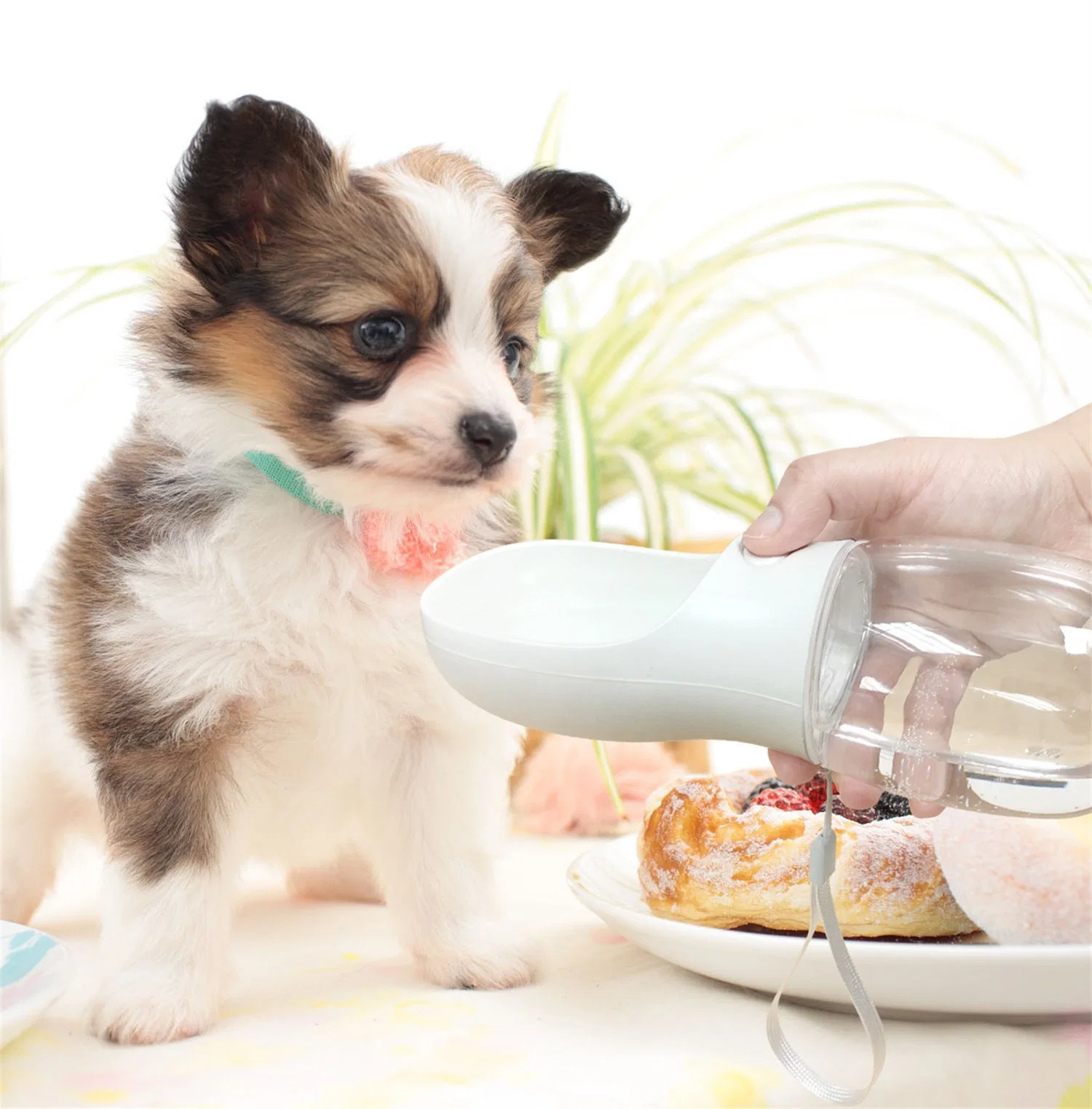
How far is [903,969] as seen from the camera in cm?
135

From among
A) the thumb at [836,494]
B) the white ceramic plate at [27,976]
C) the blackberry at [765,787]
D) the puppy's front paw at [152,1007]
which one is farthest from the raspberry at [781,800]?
the white ceramic plate at [27,976]

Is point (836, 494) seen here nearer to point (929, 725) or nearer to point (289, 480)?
point (929, 725)

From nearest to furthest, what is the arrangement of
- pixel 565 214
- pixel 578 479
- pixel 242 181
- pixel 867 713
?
pixel 867 713, pixel 242 181, pixel 565 214, pixel 578 479

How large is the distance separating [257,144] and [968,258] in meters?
2.36

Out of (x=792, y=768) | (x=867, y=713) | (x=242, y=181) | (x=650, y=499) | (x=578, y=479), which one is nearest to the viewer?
(x=867, y=713)

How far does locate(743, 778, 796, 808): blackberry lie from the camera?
172 cm

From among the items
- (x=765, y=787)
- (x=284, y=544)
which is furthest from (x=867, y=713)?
(x=284, y=544)

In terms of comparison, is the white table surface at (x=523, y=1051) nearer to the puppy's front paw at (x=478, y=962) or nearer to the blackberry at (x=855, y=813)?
the puppy's front paw at (x=478, y=962)

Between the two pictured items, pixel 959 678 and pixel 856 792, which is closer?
pixel 959 678

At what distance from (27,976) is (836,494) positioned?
1.14 m

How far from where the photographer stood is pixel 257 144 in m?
1.55

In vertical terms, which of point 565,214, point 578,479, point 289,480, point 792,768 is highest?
point 565,214

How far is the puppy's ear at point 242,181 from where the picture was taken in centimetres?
153

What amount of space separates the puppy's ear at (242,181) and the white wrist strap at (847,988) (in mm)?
941
